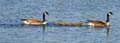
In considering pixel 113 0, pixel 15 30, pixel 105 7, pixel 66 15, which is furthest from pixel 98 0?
pixel 15 30

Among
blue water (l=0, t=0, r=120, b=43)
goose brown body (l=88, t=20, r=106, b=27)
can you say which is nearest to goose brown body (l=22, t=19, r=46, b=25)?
blue water (l=0, t=0, r=120, b=43)

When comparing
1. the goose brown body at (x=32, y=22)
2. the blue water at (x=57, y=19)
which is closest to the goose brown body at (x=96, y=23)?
the blue water at (x=57, y=19)

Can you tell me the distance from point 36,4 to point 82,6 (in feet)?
8.95

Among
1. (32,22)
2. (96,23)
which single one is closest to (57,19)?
(32,22)

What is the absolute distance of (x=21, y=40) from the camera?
20.9 meters

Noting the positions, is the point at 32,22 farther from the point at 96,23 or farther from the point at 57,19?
the point at 96,23

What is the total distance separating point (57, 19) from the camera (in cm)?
2714

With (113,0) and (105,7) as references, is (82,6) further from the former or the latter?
(113,0)

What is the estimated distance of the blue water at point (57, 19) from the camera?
21.7 meters

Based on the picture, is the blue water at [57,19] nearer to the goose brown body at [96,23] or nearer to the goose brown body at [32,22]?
the goose brown body at [32,22]

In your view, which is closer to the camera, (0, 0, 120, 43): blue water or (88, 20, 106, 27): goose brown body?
(0, 0, 120, 43): blue water

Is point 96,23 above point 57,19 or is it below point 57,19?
below

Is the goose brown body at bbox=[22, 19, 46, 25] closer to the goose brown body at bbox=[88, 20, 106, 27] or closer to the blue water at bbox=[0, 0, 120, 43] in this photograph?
the blue water at bbox=[0, 0, 120, 43]

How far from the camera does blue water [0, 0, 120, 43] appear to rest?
2170 centimetres
